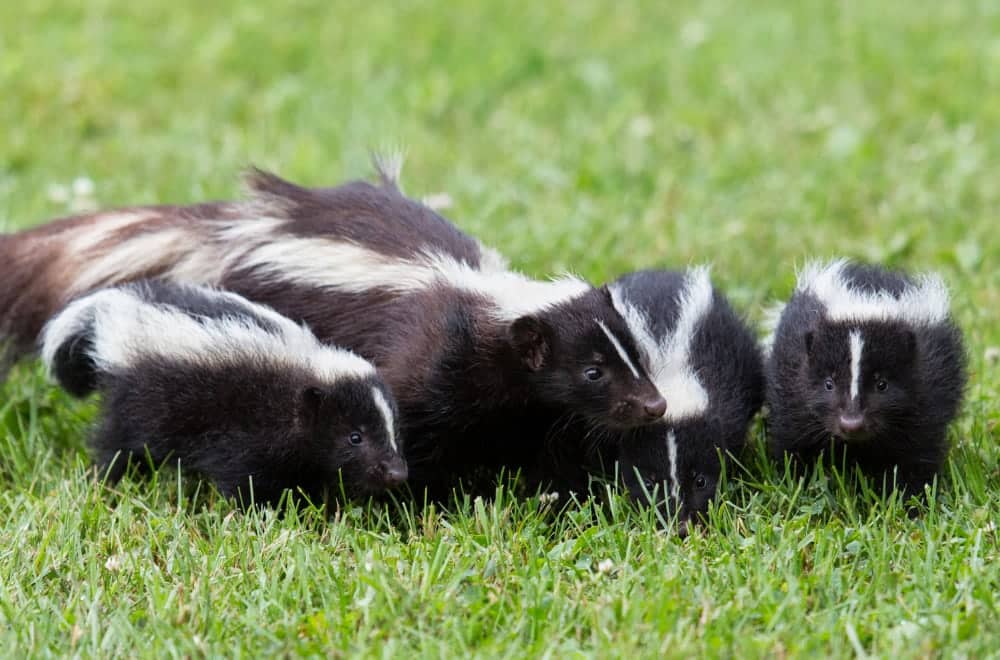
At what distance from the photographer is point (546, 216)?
321 inches

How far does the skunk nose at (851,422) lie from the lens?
5020 mm

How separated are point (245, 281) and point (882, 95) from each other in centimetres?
551

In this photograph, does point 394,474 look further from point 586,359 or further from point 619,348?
point 619,348

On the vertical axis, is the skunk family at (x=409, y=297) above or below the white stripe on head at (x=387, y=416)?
above

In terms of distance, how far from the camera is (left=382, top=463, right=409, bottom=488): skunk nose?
204 inches

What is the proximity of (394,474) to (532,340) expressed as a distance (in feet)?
2.40

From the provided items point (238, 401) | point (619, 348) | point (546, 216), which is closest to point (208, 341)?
point (238, 401)

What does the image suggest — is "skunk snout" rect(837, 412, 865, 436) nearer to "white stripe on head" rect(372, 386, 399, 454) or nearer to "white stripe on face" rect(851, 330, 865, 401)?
"white stripe on face" rect(851, 330, 865, 401)

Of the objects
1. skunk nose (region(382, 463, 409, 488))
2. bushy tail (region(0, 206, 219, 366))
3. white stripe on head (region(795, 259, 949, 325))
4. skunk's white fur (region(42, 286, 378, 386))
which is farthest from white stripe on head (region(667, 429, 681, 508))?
bushy tail (region(0, 206, 219, 366))

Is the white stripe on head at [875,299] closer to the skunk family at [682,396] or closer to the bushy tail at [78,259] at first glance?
the skunk family at [682,396]

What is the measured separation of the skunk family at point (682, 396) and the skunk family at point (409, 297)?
0.49ft

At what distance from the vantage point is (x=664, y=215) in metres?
8.23

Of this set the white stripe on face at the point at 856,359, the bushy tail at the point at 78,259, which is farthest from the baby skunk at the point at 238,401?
the white stripe on face at the point at 856,359

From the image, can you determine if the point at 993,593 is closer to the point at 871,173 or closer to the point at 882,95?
the point at 871,173
